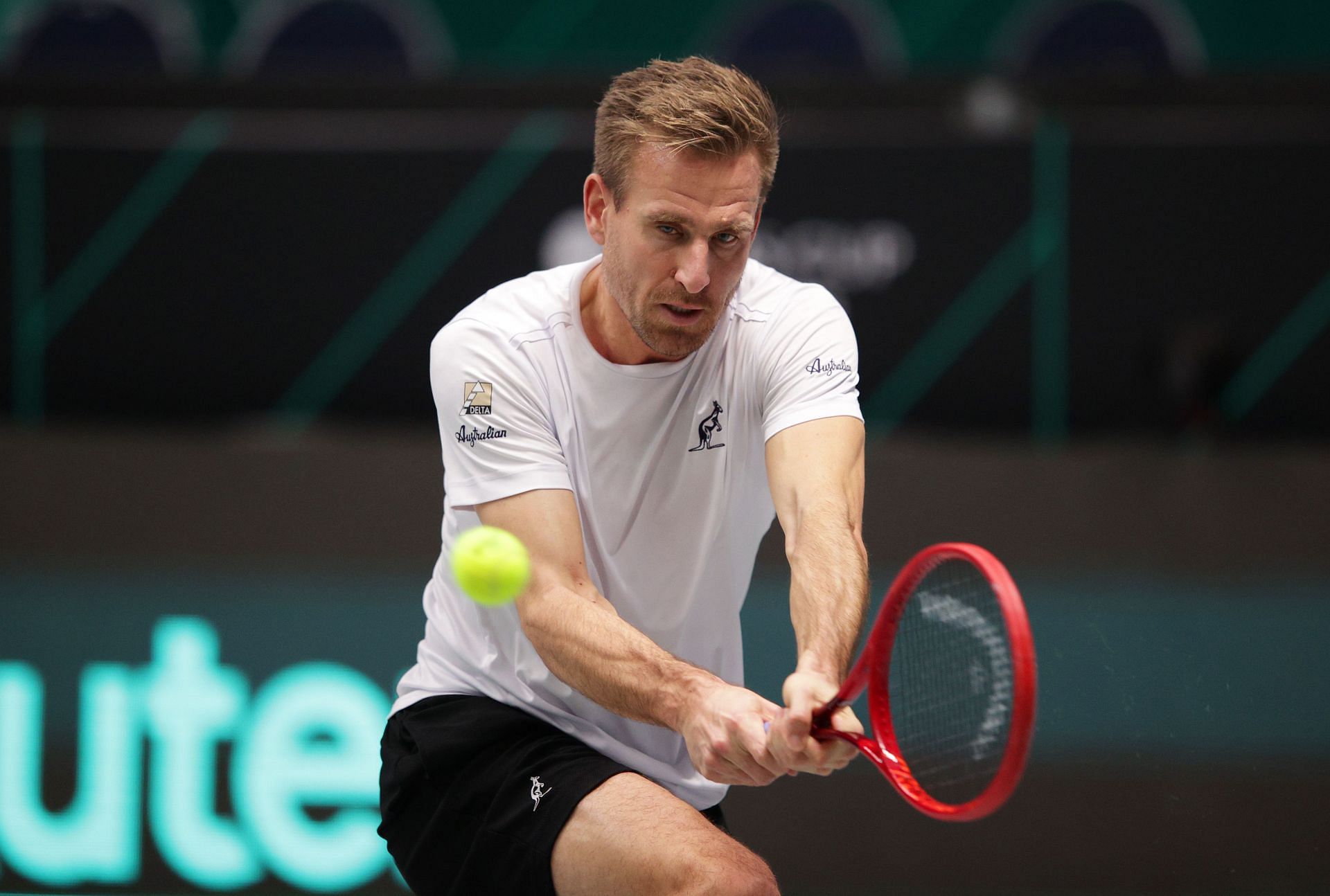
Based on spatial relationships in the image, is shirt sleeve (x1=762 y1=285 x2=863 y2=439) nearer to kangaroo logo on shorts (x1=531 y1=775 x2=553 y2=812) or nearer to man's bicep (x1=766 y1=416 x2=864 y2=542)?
man's bicep (x1=766 y1=416 x2=864 y2=542)

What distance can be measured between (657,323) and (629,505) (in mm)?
346

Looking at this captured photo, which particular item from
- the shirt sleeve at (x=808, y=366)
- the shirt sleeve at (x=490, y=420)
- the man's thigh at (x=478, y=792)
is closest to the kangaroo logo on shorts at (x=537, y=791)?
the man's thigh at (x=478, y=792)

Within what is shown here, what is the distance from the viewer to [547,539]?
9.22 ft

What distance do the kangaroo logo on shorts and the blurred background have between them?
202 cm

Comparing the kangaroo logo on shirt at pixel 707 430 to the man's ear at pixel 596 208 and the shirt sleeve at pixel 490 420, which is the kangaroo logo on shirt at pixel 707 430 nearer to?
the shirt sleeve at pixel 490 420

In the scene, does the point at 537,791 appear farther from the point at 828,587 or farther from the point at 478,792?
the point at 828,587

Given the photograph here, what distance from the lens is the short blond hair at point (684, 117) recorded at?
9.08 feet

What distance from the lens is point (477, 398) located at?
2.96m

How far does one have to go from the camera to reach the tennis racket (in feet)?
7.39

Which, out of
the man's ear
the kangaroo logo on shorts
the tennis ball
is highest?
the man's ear

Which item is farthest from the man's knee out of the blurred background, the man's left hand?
the blurred background

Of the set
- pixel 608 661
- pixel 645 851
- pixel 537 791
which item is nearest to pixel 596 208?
pixel 608 661

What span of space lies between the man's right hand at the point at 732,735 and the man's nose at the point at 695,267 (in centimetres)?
68

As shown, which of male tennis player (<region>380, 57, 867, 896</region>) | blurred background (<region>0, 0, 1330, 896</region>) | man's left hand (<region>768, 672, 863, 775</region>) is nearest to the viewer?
man's left hand (<region>768, 672, 863, 775</region>)
